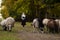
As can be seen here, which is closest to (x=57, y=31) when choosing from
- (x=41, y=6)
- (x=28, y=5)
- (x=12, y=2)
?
(x=41, y=6)

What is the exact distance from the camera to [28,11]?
34.6 meters

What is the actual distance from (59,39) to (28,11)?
1900cm

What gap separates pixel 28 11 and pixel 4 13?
20.3ft

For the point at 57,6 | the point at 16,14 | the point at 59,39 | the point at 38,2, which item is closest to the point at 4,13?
the point at 16,14

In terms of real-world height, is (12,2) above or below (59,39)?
above

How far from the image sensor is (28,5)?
33.6 m

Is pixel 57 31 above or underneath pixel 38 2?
underneath

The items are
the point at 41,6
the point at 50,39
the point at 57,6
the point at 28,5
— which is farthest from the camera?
the point at 28,5

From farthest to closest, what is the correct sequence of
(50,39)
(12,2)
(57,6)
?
(12,2), (57,6), (50,39)

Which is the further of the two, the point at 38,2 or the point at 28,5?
the point at 28,5

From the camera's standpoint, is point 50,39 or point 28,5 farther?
point 28,5

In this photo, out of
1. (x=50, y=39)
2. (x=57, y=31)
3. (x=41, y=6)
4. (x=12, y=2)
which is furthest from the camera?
(x=12, y=2)

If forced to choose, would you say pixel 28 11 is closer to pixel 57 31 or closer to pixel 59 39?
pixel 57 31

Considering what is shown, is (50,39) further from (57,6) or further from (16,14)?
(16,14)
